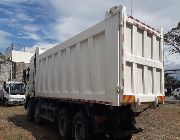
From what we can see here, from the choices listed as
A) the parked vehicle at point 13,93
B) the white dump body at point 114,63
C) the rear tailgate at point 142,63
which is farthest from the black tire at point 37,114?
the parked vehicle at point 13,93

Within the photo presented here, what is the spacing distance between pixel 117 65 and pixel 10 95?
22.0 m

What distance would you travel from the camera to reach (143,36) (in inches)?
368

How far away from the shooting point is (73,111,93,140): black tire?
950cm

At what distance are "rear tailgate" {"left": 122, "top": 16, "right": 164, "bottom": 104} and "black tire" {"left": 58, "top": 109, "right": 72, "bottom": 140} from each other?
2939 millimetres

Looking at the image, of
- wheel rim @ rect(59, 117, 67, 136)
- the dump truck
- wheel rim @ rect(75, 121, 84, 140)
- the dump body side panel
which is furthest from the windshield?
wheel rim @ rect(75, 121, 84, 140)

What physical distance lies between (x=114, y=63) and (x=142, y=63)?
3.84 ft

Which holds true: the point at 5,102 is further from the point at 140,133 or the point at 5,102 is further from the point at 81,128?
the point at 81,128

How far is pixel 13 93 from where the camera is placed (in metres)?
29.1

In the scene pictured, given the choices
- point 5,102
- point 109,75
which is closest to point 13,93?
point 5,102

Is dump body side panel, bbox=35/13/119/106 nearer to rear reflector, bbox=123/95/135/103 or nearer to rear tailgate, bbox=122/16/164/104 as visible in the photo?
rear reflector, bbox=123/95/135/103

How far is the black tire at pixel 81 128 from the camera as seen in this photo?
31.2ft

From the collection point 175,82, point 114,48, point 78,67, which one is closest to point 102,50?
point 114,48

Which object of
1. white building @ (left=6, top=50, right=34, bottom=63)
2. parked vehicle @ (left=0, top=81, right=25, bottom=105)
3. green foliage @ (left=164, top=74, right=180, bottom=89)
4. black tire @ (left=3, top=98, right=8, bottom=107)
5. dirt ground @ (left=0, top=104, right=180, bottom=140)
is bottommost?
dirt ground @ (left=0, top=104, right=180, bottom=140)

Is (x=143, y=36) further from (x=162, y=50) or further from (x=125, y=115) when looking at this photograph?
(x=125, y=115)
